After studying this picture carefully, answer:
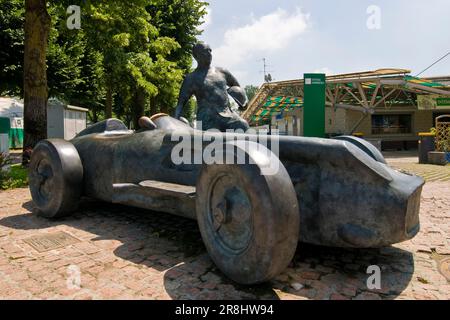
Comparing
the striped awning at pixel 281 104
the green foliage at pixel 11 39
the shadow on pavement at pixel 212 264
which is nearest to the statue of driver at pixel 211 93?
the shadow on pavement at pixel 212 264

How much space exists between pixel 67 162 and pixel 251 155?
270 centimetres

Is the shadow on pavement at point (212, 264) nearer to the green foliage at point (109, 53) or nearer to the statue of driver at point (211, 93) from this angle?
the statue of driver at point (211, 93)

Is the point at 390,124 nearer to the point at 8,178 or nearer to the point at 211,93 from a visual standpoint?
the point at 211,93

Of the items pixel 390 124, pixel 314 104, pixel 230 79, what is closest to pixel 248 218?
pixel 230 79

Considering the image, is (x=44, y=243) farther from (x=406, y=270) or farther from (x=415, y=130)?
(x=415, y=130)

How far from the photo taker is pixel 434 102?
719 inches

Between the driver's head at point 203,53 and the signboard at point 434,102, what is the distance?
1773 cm

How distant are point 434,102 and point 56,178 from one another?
Answer: 1953cm

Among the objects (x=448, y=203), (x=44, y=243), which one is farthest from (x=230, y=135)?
(x=448, y=203)

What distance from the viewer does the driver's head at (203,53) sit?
15.0ft

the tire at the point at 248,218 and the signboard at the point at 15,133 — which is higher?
the signboard at the point at 15,133
